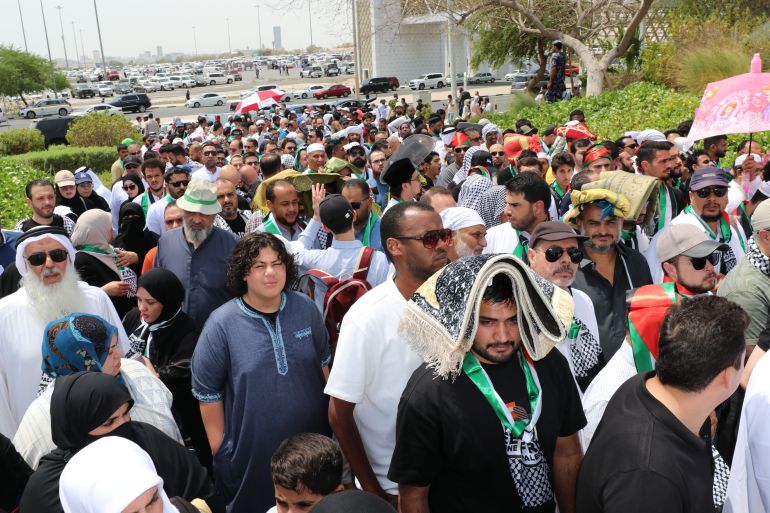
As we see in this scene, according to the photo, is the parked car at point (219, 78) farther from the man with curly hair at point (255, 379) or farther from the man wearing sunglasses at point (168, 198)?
the man with curly hair at point (255, 379)

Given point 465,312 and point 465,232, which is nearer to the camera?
point 465,312

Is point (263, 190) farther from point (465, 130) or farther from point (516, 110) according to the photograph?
point (516, 110)

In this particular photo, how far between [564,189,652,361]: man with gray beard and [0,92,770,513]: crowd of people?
14mm

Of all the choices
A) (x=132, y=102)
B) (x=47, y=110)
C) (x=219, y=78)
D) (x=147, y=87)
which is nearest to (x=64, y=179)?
(x=132, y=102)

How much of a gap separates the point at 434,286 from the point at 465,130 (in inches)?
355

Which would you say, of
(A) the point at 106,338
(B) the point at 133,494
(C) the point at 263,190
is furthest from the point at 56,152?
(B) the point at 133,494

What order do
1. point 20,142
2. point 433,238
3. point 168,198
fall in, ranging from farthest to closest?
point 20,142, point 168,198, point 433,238

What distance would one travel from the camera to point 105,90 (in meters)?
81.3

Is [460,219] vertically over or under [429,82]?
over

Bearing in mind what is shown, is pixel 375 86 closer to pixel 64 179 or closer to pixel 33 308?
pixel 64 179

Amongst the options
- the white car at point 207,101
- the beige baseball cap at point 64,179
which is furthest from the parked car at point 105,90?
the beige baseball cap at point 64,179

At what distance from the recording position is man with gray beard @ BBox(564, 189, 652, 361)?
478cm

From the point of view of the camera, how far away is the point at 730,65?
710 inches

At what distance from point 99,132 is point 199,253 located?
2079cm
